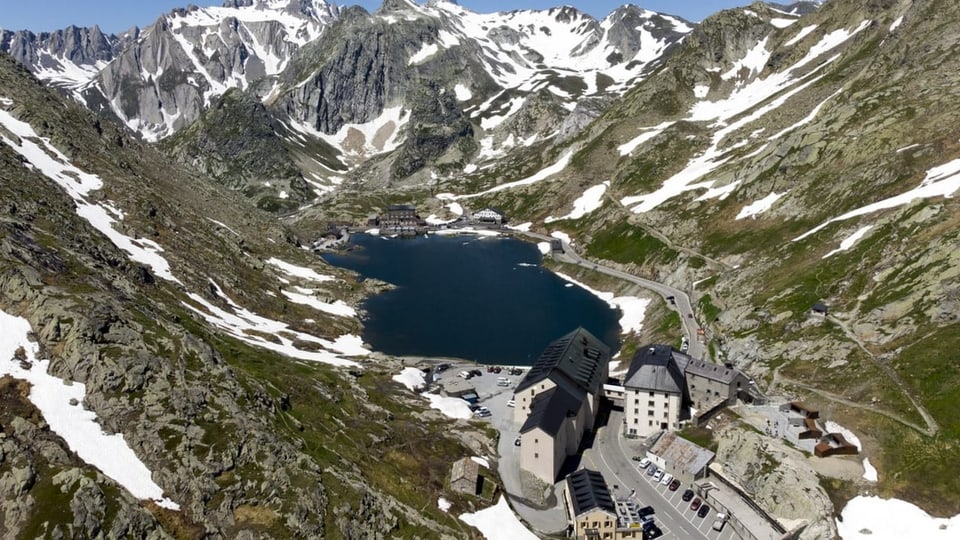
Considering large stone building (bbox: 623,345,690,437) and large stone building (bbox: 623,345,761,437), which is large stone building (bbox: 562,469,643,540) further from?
large stone building (bbox: 623,345,761,437)

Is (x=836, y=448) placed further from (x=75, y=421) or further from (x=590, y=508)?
(x=75, y=421)

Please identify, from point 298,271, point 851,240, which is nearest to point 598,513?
point 851,240

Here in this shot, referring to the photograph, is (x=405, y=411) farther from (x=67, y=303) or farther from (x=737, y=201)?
(x=737, y=201)

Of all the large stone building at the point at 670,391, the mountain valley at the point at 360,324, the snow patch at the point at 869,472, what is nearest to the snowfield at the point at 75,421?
the mountain valley at the point at 360,324

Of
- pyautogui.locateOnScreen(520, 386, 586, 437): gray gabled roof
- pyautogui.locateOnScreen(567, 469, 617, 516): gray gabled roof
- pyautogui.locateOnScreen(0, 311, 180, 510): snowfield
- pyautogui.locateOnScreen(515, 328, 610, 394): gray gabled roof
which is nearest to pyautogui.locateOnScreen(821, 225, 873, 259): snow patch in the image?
pyautogui.locateOnScreen(515, 328, 610, 394): gray gabled roof

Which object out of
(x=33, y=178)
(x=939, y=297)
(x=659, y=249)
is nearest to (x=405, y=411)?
(x=939, y=297)

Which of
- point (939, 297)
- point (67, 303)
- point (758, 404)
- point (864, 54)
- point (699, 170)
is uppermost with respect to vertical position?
point (864, 54)
